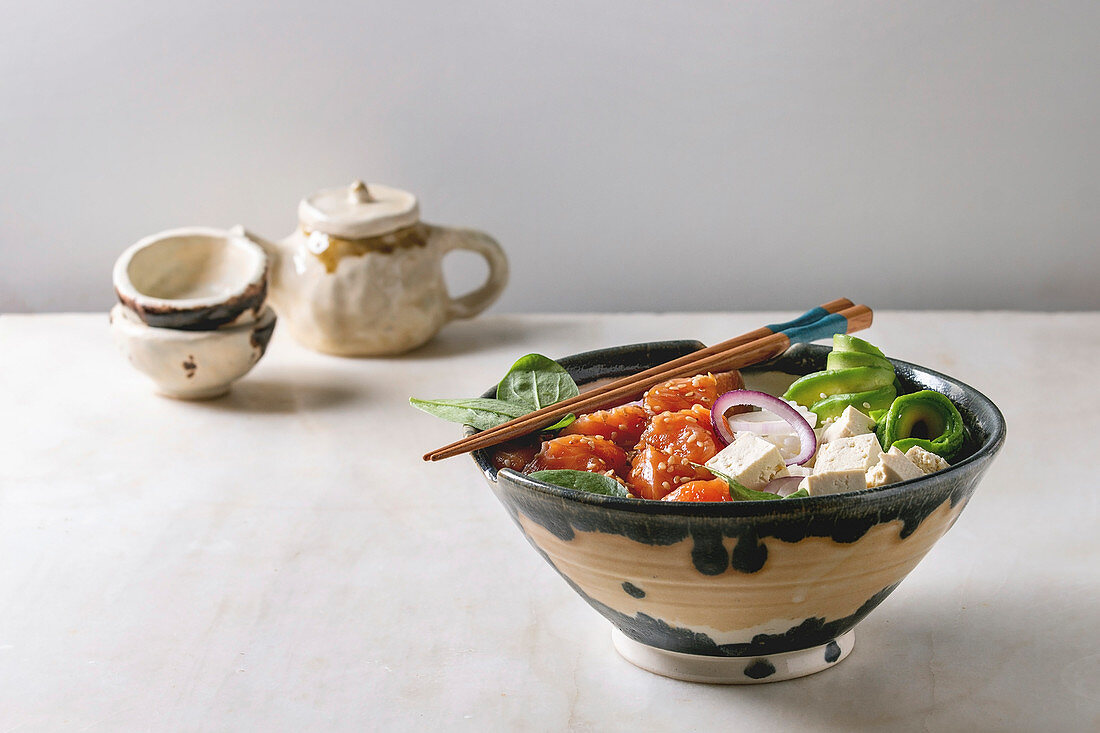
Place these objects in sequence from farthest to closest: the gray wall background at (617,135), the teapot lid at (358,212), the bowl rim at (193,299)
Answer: the gray wall background at (617,135)
the teapot lid at (358,212)
the bowl rim at (193,299)

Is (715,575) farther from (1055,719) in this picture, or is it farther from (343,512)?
(343,512)

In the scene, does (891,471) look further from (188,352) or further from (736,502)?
(188,352)

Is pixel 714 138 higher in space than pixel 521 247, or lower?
higher

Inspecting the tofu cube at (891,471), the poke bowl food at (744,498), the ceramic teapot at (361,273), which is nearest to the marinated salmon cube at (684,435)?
the poke bowl food at (744,498)

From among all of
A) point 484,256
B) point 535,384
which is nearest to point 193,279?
point 484,256

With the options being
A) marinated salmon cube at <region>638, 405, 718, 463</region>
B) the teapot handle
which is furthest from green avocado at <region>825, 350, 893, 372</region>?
the teapot handle

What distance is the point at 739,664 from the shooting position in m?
0.73

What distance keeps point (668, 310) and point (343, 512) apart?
0.93m

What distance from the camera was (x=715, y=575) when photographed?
63cm

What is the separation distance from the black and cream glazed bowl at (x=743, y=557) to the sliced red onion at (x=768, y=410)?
4.0 inches

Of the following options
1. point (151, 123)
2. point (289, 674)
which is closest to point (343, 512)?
point (289, 674)

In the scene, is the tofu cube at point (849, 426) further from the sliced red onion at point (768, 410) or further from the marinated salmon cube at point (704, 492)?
the marinated salmon cube at point (704, 492)

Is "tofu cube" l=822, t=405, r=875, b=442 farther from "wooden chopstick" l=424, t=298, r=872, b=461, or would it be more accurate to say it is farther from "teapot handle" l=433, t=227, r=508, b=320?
"teapot handle" l=433, t=227, r=508, b=320

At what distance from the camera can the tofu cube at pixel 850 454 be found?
67 cm
